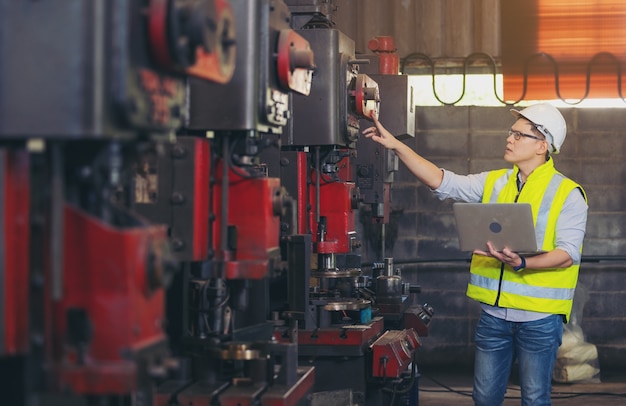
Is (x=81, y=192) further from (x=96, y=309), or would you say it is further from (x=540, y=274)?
(x=540, y=274)

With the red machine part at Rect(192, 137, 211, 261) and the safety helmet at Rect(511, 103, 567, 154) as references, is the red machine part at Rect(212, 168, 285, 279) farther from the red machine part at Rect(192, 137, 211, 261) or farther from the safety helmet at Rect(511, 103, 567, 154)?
the safety helmet at Rect(511, 103, 567, 154)

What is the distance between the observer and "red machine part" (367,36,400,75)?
15.0 feet

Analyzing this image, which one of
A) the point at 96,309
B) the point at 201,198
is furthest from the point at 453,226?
the point at 96,309

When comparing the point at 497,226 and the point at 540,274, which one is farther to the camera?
the point at 540,274

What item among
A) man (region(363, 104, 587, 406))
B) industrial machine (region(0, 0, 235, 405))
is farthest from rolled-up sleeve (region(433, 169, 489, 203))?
industrial machine (region(0, 0, 235, 405))

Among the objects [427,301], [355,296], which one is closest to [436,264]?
[427,301]

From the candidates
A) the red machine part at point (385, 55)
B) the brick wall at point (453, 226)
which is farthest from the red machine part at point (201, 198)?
the brick wall at point (453, 226)

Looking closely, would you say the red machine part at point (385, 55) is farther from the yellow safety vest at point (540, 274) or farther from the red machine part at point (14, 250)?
the red machine part at point (14, 250)

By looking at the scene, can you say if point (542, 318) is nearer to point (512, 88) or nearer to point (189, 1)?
point (189, 1)

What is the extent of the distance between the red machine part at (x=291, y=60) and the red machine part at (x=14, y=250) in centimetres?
103

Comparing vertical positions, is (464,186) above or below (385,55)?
below

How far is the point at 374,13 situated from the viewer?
18.9ft

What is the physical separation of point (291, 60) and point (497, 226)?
1032mm

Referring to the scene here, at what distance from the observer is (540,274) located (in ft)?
10.8
